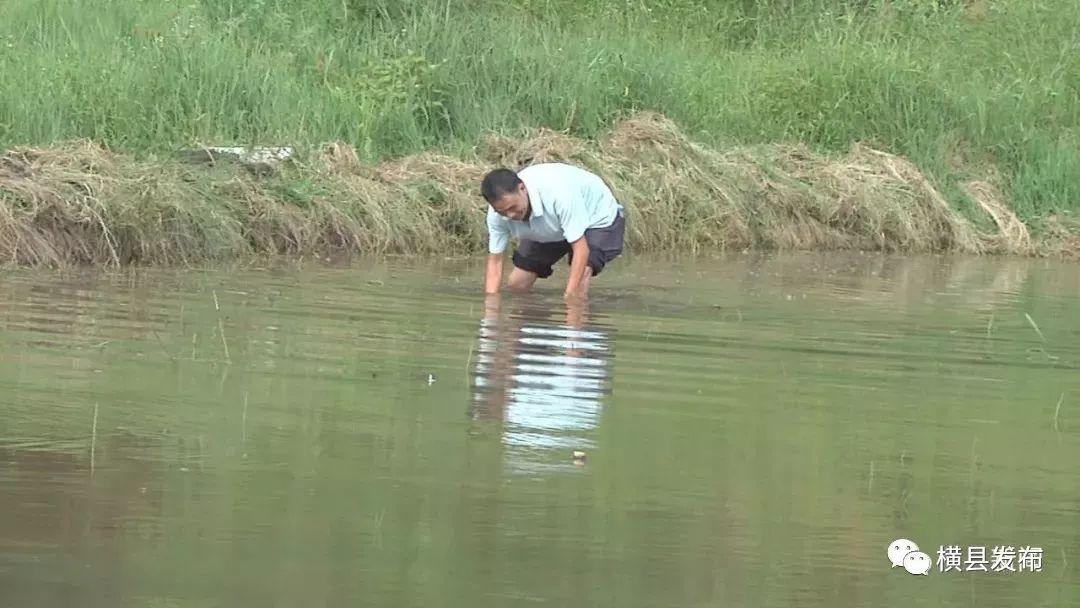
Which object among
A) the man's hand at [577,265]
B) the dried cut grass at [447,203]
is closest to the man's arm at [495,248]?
the man's hand at [577,265]

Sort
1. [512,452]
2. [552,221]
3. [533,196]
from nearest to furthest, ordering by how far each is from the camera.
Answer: [512,452] < [533,196] < [552,221]

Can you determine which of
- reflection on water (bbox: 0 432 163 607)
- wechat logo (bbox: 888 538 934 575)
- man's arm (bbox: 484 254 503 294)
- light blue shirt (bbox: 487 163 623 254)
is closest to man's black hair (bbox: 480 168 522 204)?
light blue shirt (bbox: 487 163 623 254)

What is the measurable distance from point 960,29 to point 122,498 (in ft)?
70.5

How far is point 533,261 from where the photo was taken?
42.8 ft

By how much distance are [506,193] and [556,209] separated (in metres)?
0.53

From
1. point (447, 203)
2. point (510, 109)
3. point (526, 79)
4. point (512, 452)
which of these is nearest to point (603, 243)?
point (447, 203)

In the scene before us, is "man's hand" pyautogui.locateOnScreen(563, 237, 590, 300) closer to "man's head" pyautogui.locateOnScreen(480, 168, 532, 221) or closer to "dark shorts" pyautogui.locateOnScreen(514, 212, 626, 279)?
"dark shorts" pyautogui.locateOnScreen(514, 212, 626, 279)

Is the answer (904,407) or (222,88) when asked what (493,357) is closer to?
(904,407)

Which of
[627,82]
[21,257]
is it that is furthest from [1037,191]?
[21,257]

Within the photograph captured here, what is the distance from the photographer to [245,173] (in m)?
15.5

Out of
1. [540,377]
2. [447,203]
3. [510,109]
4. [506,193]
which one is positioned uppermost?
[506,193]

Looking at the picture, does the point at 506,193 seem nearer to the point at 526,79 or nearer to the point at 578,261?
the point at 578,261

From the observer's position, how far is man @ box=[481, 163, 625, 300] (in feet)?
39.2

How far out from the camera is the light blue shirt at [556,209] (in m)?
12.2
